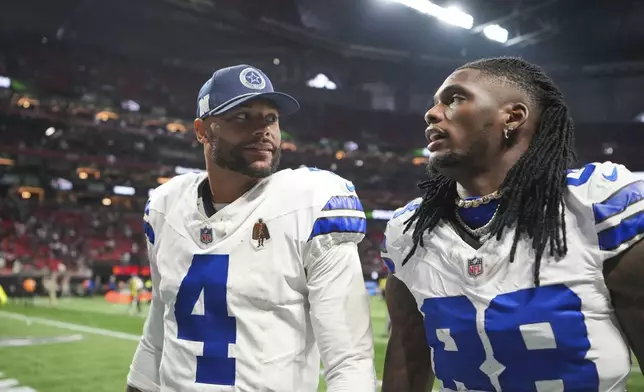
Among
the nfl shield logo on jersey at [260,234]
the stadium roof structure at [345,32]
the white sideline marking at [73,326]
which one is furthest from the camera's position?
the stadium roof structure at [345,32]

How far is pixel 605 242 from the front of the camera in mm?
1383

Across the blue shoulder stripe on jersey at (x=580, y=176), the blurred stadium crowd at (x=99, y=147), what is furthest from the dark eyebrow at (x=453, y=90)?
the blurred stadium crowd at (x=99, y=147)

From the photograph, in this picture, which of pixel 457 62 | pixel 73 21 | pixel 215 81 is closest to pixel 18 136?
pixel 73 21

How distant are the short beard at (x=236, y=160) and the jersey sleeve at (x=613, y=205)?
1.04 metres

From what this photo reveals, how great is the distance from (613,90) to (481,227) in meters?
30.8

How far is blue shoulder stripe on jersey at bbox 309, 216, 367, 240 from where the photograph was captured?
6.08 feet

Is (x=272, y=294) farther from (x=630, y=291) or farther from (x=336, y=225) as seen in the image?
(x=630, y=291)

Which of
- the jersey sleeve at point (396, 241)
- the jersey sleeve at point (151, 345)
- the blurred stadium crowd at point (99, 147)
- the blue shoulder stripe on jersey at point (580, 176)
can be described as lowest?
the jersey sleeve at point (151, 345)

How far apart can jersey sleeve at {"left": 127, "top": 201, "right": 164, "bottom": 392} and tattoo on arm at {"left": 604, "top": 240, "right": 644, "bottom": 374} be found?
1.58 metres

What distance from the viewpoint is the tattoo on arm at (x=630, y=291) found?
1.35 m

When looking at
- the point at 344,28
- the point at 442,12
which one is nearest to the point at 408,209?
the point at 442,12

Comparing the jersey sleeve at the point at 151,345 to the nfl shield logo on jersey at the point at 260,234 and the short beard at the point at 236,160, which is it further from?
the nfl shield logo on jersey at the point at 260,234

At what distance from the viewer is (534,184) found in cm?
159

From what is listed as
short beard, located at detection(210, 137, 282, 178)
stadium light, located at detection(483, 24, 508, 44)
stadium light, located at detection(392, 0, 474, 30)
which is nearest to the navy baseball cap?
short beard, located at detection(210, 137, 282, 178)
